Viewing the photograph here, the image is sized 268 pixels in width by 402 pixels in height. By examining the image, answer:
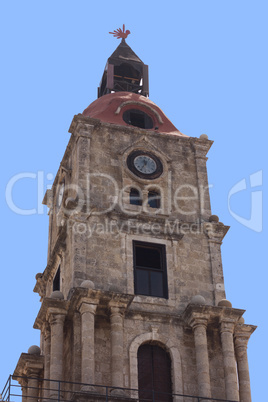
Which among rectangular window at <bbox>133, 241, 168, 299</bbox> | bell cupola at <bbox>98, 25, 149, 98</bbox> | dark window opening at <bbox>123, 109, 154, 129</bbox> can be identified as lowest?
rectangular window at <bbox>133, 241, 168, 299</bbox>

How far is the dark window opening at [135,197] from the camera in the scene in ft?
168

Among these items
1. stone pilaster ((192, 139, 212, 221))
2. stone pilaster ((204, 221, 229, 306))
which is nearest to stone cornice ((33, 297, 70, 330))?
stone pilaster ((204, 221, 229, 306))

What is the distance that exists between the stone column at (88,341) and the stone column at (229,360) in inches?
248

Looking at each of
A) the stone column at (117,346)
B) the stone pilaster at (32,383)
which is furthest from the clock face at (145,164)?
the stone pilaster at (32,383)

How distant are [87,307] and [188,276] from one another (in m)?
6.40

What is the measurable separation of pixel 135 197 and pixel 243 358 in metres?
10.3

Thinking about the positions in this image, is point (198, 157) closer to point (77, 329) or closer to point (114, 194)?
point (114, 194)

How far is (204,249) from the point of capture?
165 feet

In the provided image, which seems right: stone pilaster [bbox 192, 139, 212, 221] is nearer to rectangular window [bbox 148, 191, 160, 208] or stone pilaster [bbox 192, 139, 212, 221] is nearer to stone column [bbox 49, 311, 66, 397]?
rectangular window [bbox 148, 191, 160, 208]

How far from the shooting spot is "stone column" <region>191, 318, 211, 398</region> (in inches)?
1750

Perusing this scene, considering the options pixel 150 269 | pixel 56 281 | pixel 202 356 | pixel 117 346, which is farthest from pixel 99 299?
pixel 56 281

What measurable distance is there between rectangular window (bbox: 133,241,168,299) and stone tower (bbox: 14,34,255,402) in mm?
57

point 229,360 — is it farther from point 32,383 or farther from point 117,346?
point 32,383

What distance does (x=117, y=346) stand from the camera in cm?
4438
